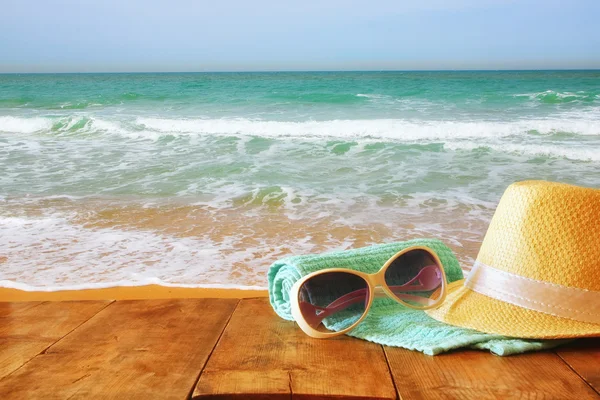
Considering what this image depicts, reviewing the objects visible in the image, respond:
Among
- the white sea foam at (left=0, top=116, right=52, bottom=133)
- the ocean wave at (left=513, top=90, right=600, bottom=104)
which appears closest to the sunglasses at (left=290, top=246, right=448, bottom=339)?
the white sea foam at (left=0, top=116, right=52, bottom=133)

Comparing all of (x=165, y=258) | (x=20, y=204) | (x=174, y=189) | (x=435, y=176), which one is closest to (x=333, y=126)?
(x=435, y=176)

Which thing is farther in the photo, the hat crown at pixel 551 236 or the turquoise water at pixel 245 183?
the turquoise water at pixel 245 183

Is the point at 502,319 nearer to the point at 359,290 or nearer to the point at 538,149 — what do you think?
the point at 359,290

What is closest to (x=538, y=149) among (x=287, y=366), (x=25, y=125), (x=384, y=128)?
(x=384, y=128)

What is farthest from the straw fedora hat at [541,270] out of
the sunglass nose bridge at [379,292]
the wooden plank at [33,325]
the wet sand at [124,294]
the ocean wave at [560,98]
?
the ocean wave at [560,98]

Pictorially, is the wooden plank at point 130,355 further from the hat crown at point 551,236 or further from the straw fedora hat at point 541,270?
the hat crown at point 551,236

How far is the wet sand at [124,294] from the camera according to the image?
8.79ft

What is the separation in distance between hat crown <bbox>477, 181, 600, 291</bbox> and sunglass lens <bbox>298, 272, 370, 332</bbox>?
36cm

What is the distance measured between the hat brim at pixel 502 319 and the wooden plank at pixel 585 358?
0.15 ft

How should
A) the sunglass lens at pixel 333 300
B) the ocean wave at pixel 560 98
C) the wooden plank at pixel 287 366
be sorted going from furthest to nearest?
1. the ocean wave at pixel 560 98
2. the sunglass lens at pixel 333 300
3. the wooden plank at pixel 287 366

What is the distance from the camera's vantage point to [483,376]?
1.17 m

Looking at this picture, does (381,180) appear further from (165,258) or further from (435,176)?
(165,258)

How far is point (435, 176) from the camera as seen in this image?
6.78 m

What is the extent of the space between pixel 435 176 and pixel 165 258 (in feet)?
13.5
